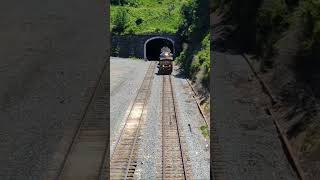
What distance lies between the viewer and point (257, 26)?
32000 millimetres

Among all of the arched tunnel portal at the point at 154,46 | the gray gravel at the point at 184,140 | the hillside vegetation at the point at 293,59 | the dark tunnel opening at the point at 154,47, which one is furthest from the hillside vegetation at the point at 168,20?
the hillside vegetation at the point at 293,59

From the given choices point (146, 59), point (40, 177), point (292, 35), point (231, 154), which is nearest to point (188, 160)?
point (231, 154)

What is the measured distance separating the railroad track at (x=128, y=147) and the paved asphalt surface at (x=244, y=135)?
3.54 metres

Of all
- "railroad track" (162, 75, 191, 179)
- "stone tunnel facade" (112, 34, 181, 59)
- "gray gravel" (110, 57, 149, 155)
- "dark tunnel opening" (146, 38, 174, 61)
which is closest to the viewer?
"railroad track" (162, 75, 191, 179)

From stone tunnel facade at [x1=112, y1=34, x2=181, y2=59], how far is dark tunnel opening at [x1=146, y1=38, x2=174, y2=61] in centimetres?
259

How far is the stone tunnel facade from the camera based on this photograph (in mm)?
70438

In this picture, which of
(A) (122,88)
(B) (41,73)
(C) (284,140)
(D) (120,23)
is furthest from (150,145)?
(D) (120,23)

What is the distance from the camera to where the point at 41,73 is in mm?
33906

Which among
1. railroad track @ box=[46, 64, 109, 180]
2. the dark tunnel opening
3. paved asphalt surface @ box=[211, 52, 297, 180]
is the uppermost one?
paved asphalt surface @ box=[211, 52, 297, 180]

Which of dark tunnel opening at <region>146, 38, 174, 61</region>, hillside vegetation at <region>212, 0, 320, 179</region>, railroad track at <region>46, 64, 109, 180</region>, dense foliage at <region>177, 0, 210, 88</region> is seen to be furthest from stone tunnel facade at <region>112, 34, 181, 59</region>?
railroad track at <region>46, 64, 109, 180</region>

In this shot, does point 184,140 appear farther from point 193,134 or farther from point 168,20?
point 168,20

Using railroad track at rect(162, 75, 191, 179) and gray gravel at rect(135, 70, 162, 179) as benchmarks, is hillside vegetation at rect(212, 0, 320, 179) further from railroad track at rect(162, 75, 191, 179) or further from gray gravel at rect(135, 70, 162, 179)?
gray gravel at rect(135, 70, 162, 179)

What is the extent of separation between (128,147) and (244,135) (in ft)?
18.0

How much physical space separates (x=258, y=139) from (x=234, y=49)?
57.6ft
